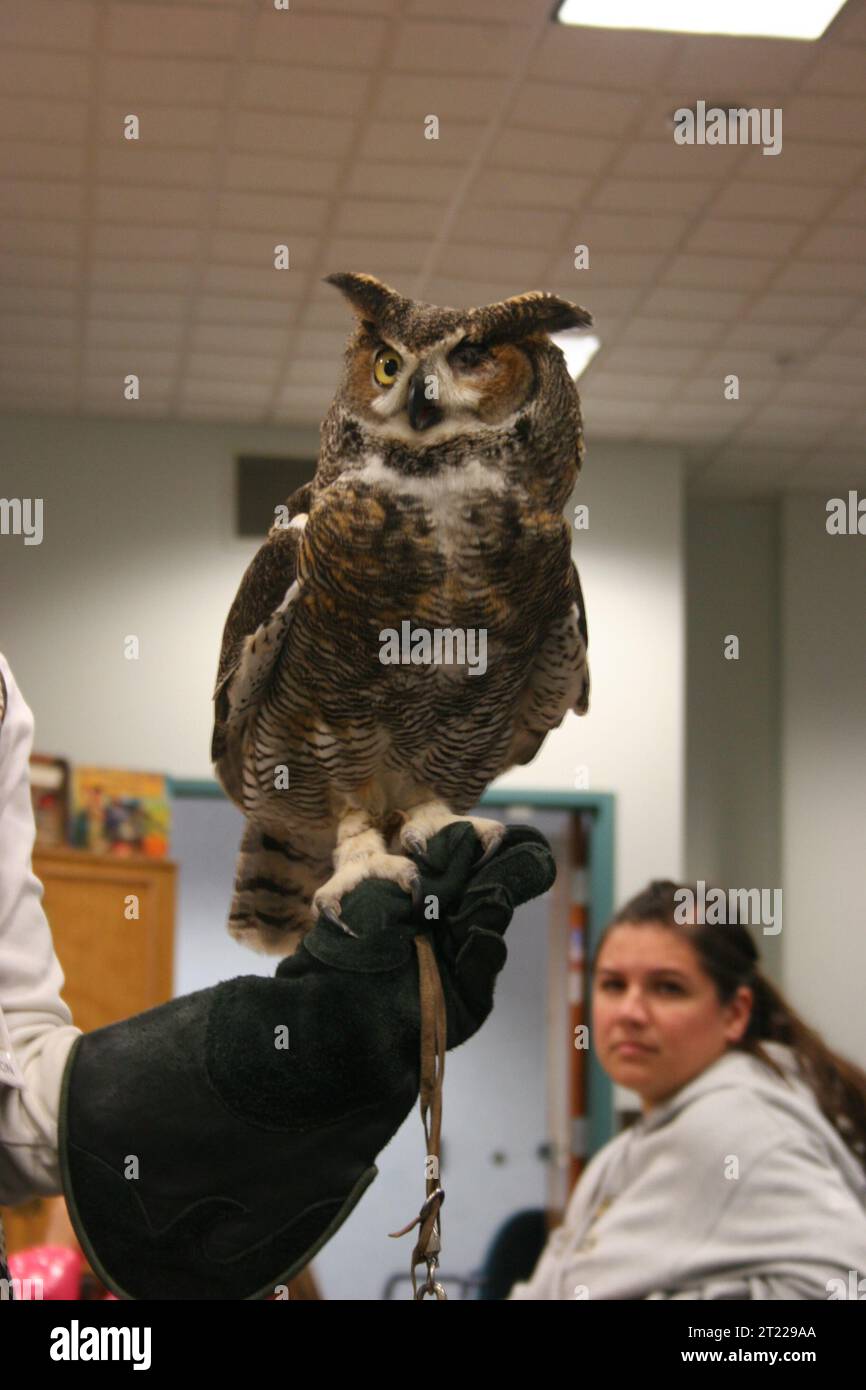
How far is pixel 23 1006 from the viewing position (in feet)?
3.56

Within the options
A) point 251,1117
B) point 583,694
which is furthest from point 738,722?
point 251,1117

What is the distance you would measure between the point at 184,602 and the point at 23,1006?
2.75 meters

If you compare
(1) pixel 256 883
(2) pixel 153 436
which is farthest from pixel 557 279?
(1) pixel 256 883

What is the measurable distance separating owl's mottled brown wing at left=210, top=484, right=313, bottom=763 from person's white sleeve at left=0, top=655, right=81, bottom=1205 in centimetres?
24

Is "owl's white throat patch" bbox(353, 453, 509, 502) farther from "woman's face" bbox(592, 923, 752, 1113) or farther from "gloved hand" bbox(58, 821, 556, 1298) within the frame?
"woman's face" bbox(592, 923, 752, 1113)

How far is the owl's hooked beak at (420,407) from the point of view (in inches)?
45.1

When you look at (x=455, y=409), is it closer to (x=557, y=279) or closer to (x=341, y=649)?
(x=341, y=649)

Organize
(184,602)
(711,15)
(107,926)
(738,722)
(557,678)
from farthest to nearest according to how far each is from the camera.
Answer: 1. (738,722)
2. (184,602)
3. (107,926)
4. (711,15)
5. (557,678)

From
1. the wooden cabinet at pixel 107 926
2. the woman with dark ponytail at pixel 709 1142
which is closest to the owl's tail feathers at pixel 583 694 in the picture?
the woman with dark ponytail at pixel 709 1142

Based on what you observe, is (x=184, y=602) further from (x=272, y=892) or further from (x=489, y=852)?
(x=489, y=852)

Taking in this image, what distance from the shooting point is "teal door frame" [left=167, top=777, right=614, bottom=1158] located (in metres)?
4.49

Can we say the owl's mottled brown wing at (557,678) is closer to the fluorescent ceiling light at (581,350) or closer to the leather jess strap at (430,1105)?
the leather jess strap at (430,1105)

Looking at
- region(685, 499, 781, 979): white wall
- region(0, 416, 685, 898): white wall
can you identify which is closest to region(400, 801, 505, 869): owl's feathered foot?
region(0, 416, 685, 898): white wall
